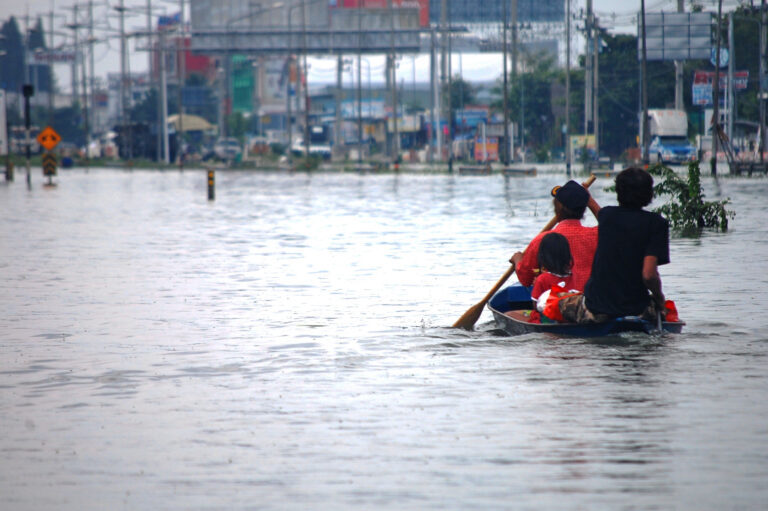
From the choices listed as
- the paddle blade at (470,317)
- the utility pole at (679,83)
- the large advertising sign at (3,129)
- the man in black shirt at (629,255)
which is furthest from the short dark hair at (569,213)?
the utility pole at (679,83)

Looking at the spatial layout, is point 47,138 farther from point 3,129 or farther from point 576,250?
point 576,250

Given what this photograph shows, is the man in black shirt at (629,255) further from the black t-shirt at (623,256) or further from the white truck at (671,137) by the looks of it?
the white truck at (671,137)

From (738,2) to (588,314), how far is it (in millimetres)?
59775

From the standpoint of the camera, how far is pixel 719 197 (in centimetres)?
3625

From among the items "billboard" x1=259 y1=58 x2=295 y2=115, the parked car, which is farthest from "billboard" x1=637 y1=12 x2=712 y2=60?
"billboard" x1=259 y1=58 x2=295 y2=115

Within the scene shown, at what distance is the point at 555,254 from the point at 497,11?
406 ft

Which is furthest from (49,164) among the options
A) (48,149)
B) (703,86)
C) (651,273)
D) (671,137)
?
(651,273)

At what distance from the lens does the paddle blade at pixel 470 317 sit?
38.1 ft

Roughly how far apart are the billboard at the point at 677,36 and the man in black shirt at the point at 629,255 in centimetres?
6547

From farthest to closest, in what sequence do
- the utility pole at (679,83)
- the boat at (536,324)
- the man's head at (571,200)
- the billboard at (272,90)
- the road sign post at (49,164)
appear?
the billboard at (272,90), the utility pole at (679,83), the road sign post at (49,164), the man's head at (571,200), the boat at (536,324)

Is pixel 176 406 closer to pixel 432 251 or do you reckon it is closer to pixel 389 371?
pixel 389 371

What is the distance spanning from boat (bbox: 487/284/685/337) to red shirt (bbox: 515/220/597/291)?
1.24ft

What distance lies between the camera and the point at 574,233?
1006 centimetres

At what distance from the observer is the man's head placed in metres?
9.98
